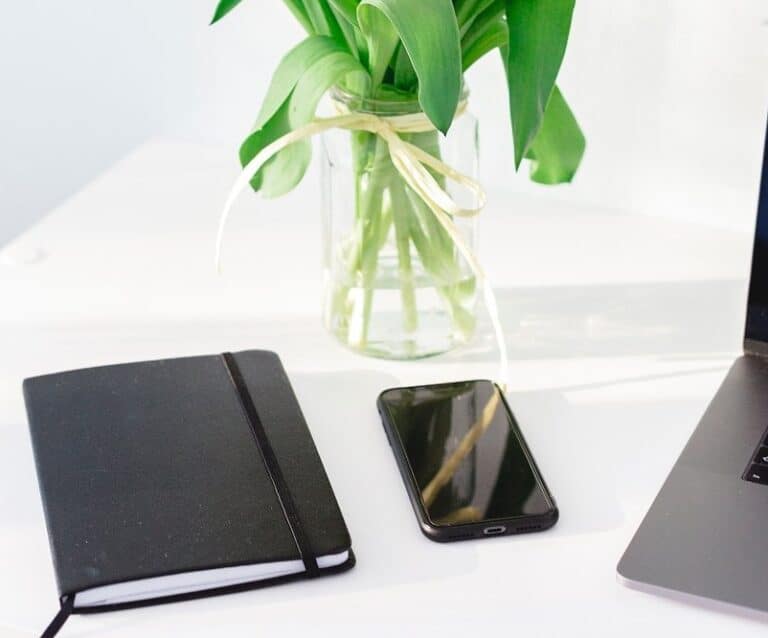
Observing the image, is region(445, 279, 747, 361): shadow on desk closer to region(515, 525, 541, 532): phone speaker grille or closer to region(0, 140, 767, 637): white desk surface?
region(0, 140, 767, 637): white desk surface

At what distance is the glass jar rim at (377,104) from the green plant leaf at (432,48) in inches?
4.0

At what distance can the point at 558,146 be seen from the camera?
911mm

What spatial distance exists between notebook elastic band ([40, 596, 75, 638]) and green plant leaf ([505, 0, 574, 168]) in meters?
0.36

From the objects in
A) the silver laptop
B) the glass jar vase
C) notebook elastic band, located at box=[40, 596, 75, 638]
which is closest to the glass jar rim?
the glass jar vase

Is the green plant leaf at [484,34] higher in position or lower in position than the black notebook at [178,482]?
higher

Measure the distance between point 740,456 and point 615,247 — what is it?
1.06 ft

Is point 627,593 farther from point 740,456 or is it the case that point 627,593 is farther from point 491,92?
point 491,92

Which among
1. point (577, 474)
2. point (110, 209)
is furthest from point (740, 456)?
point (110, 209)

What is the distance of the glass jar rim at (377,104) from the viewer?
2.66ft

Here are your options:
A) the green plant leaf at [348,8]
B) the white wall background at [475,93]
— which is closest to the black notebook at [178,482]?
the green plant leaf at [348,8]

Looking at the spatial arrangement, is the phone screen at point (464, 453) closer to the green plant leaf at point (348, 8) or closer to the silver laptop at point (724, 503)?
the silver laptop at point (724, 503)

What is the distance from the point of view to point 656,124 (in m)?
1.10

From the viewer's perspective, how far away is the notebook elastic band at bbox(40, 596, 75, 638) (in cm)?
64

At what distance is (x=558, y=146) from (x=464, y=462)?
27cm
